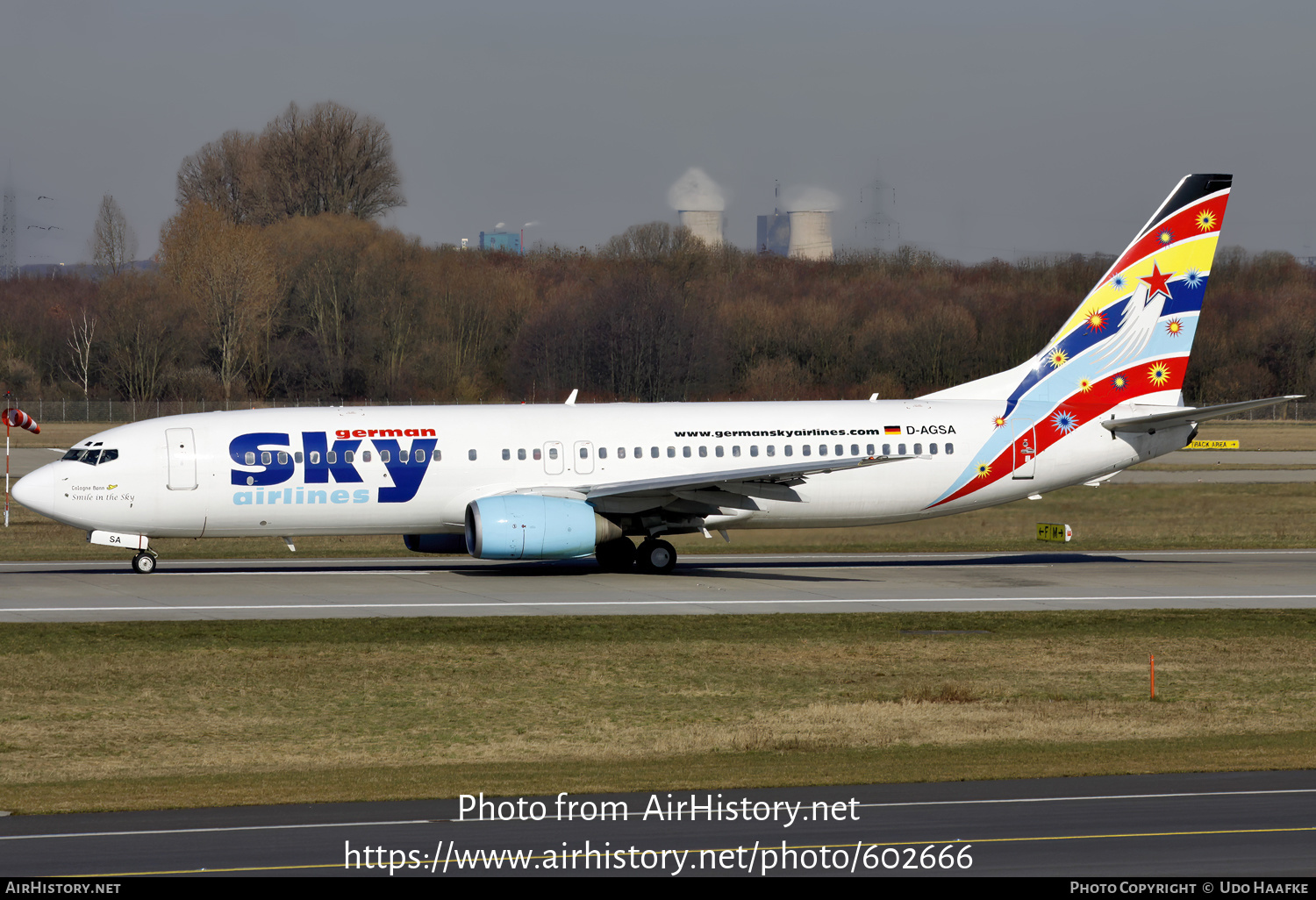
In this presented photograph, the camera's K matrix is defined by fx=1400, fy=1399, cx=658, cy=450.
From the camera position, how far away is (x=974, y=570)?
3553cm

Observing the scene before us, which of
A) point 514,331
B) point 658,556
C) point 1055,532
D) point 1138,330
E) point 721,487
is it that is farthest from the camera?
point 514,331

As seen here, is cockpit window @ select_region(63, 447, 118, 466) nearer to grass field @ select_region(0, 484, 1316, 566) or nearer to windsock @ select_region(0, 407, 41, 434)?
grass field @ select_region(0, 484, 1316, 566)

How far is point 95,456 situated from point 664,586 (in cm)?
1356

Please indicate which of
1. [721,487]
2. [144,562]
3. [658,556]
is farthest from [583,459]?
[144,562]

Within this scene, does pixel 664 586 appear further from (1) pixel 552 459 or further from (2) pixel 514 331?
(2) pixel 514 331

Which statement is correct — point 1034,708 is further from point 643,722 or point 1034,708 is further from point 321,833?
point 321,833

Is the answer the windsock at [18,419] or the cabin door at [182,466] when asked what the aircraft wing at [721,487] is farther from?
the windsock at [18,419]

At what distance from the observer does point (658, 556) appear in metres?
34.3

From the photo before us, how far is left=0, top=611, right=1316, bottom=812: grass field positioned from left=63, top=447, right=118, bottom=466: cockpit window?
7596mm

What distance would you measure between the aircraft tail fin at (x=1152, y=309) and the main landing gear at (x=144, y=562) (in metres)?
21.0

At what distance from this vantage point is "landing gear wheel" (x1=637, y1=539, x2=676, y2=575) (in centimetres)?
3438

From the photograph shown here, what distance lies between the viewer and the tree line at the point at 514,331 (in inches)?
3713

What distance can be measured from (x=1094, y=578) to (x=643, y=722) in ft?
59.2

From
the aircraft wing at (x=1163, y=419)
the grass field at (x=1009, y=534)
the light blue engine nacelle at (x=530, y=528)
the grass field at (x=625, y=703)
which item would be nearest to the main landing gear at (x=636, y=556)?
the light blue engine nacelle at (x=530, y=528)
